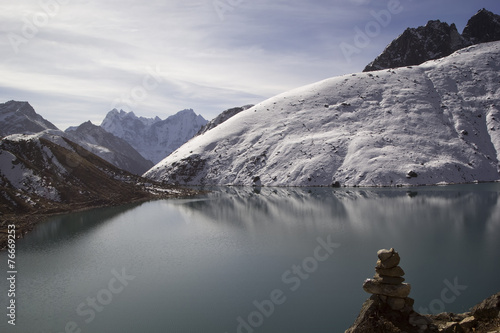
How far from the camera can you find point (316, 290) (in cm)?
2955

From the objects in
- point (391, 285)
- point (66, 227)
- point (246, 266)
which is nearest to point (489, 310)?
point (391, 285)

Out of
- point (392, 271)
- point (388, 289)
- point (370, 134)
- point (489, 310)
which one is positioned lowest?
point (489, 310)

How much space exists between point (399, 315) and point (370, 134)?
11277 cm

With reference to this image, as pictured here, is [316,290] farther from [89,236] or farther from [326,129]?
[326,129]

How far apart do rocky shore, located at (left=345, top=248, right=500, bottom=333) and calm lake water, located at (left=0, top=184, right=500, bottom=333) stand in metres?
3.43

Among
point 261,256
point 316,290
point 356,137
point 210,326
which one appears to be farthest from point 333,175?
point 210,326

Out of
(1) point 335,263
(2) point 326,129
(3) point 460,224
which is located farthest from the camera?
(2) point 326,129

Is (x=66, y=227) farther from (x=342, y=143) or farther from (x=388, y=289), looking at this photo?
(x=342, y=143)

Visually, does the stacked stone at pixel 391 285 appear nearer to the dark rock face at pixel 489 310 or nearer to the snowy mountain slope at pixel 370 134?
the dark rock face at pixel 489 310

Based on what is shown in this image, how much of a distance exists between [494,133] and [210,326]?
434 ft

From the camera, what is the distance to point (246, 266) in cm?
3734

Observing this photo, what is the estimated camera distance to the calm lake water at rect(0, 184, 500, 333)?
2595 cm

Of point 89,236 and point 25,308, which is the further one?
point 89,236

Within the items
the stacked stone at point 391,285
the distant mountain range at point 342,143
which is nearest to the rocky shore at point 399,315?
the stacked stone at point 391,285
